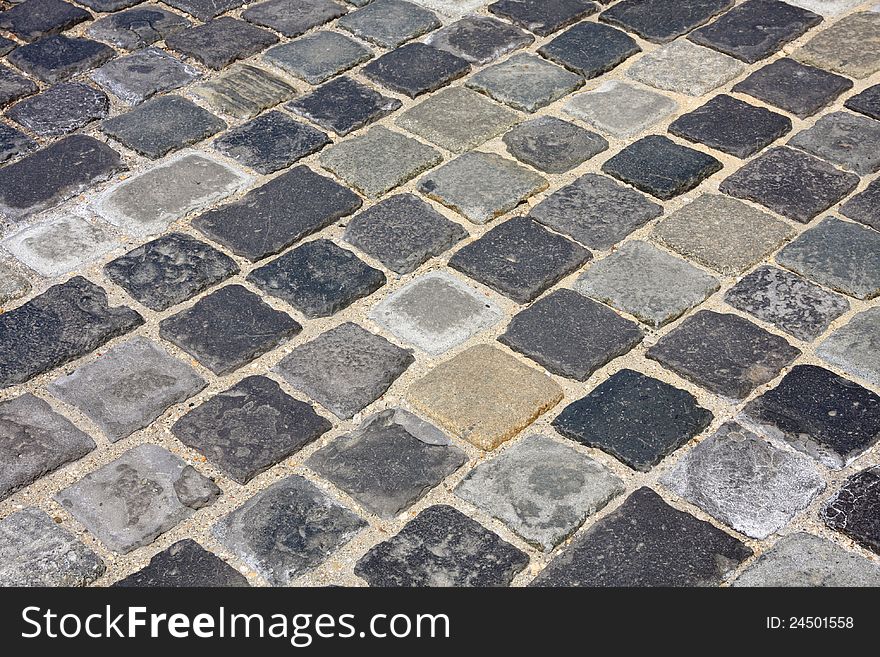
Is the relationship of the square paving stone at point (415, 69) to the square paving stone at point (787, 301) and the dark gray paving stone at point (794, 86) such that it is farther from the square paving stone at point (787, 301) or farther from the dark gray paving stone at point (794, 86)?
the square paving stone at point (787, 301)

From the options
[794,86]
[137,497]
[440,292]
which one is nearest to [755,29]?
[794,86]

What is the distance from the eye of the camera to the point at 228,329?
3.42m

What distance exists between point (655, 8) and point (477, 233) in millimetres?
1825

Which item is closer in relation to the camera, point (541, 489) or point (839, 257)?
point (541, 489)

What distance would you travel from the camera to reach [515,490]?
2930mm

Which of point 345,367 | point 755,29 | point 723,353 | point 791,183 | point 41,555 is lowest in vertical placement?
point 41,555

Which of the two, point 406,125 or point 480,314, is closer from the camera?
point 480,314

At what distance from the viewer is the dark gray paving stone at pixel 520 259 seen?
355 centimetres

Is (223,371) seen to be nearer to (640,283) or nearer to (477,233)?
(477,233)

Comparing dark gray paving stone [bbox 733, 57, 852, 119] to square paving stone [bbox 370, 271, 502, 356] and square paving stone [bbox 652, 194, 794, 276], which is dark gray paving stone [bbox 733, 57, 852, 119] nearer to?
square paving stone [bbox 652, 194, 794, 276]

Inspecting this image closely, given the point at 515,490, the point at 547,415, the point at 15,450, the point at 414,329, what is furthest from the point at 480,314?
the point at 15,450

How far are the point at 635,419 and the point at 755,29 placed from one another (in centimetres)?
244

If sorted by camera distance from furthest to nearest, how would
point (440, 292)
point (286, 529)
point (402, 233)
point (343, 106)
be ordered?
1. point (343, 106)
2. point (402, 233)
3. point (440, 292)
4. point (286, 529)

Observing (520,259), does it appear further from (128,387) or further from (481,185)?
(128,387)
